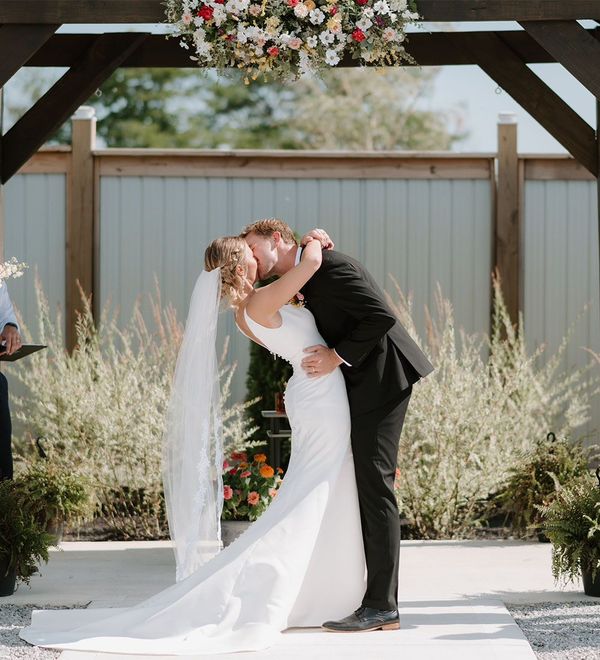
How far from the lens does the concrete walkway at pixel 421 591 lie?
395 cm

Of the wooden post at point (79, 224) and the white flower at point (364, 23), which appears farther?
the wooden post at point (79, 224)

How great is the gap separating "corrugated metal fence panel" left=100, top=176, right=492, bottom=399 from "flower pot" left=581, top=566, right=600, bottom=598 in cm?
350

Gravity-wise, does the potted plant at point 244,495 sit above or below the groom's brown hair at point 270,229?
below

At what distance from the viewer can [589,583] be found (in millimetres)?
4770

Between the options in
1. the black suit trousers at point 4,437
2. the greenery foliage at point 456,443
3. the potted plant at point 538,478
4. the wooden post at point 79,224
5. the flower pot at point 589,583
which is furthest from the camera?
the wooden post at point 79,224

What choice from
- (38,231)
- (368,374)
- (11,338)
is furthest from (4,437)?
(38,231)

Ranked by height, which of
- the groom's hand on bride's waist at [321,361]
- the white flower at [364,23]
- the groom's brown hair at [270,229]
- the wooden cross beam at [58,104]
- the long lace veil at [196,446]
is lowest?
the long lace veil at [196,446]

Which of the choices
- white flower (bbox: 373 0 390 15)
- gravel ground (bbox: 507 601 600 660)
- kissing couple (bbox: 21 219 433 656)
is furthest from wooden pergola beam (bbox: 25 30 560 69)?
gravel ground (bbox: 507 601 600 660)

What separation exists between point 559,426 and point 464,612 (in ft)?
12.0

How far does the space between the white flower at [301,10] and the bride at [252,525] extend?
0.83 meters

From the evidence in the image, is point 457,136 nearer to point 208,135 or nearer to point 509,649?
point 208,135

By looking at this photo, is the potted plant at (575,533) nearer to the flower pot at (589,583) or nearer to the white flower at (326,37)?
the flower pot at (589,583)

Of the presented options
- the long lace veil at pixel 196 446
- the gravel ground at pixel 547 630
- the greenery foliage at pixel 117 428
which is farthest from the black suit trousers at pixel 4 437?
the long lace veil at pixel 196 446

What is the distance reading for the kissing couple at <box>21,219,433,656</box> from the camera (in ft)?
13.6
